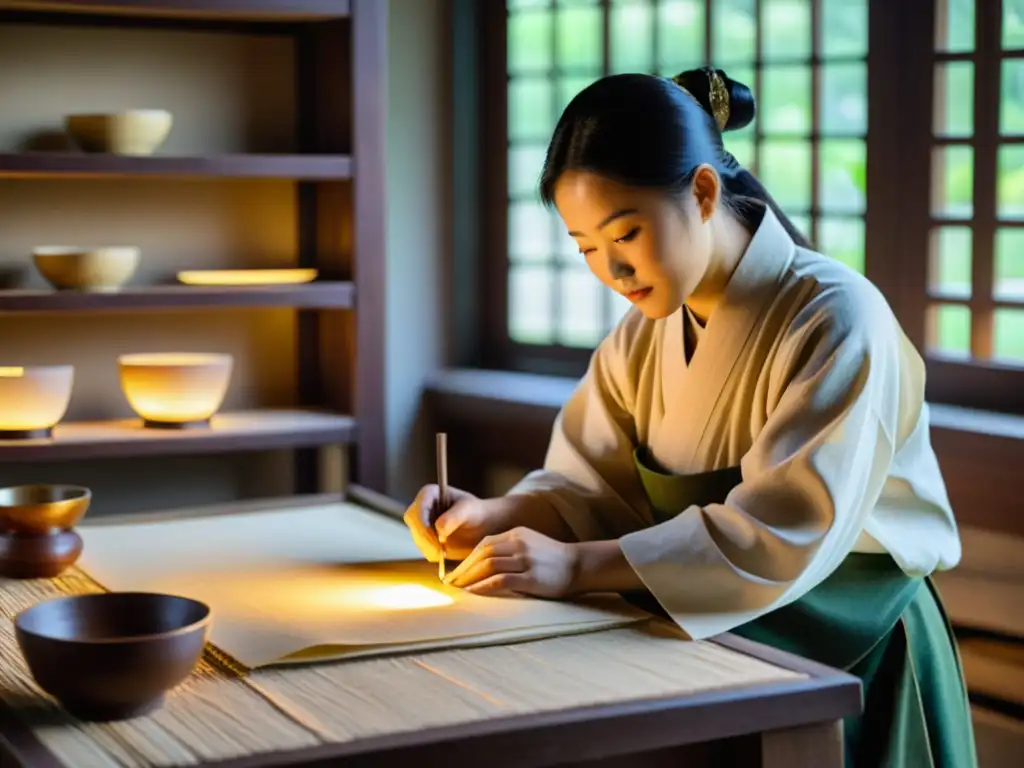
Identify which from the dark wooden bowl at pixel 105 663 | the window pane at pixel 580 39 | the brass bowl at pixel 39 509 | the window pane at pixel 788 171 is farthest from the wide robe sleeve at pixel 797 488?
the window pane at pixel 580 39

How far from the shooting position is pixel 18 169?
10.4 feet

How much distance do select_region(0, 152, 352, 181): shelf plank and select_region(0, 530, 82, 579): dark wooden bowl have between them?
1321 millimetres

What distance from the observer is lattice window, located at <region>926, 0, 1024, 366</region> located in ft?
9.25

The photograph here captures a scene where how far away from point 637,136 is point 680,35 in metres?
1.72

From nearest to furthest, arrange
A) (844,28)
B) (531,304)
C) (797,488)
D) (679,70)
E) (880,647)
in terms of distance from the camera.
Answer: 1. (797,488)
2. (880,647)
3. (844,28)
4. (679,70)
5. (531,304)

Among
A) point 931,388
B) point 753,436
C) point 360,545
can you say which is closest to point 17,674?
point 360,545

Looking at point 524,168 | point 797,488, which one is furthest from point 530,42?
point 797,488

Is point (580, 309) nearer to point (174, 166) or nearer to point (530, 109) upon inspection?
point (530, 109)

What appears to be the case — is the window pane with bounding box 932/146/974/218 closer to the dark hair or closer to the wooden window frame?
the wooden window frame

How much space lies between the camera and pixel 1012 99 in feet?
9.25

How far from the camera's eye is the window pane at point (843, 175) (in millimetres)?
3125

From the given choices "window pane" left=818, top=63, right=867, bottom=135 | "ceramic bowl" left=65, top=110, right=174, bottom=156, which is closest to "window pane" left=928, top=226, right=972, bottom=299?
"window pane" left=818, top=63, right=867, bottom=135

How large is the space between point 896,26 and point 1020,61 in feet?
0.93

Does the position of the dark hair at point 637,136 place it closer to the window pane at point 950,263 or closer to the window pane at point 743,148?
the window pane at point 950,263
